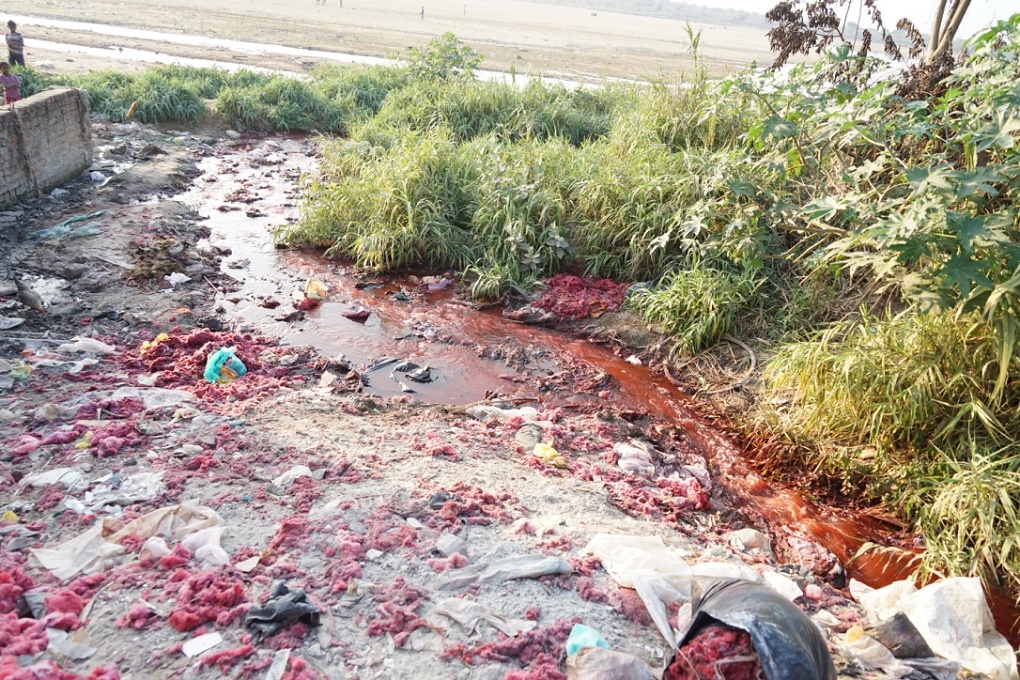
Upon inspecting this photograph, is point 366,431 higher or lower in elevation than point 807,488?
higher

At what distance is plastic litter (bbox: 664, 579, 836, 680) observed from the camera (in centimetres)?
→ 209

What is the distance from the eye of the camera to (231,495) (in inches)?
124

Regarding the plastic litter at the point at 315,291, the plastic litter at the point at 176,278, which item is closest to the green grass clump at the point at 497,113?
the plastic litter at the point at 315,291

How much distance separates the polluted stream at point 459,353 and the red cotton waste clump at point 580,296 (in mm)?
292

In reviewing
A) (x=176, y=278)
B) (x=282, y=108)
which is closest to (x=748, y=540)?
(x=176, y=278)

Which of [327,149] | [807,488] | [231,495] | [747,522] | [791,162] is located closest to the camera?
[231,495]

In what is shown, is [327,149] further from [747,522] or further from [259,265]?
[747,522]

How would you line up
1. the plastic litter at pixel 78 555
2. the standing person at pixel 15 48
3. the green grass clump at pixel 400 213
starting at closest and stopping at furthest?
1. the plastic litter at pixel 78 555
2. the green grass clump at pixel 400 213
3. the standing person at pixel 15 48

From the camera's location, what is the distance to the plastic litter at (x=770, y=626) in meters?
2.09

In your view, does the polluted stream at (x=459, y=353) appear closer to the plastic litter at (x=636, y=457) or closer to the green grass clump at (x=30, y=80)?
the plastic litter at (x=636, y=457)

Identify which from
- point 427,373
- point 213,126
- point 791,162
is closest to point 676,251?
point 791,162

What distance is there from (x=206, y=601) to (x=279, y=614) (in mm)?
288

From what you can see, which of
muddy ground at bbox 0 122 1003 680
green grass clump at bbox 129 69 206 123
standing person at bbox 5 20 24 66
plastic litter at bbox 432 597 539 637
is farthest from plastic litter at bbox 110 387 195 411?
standing person at bbox 5 20 24 66

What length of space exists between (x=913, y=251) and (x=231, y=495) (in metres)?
3.69
